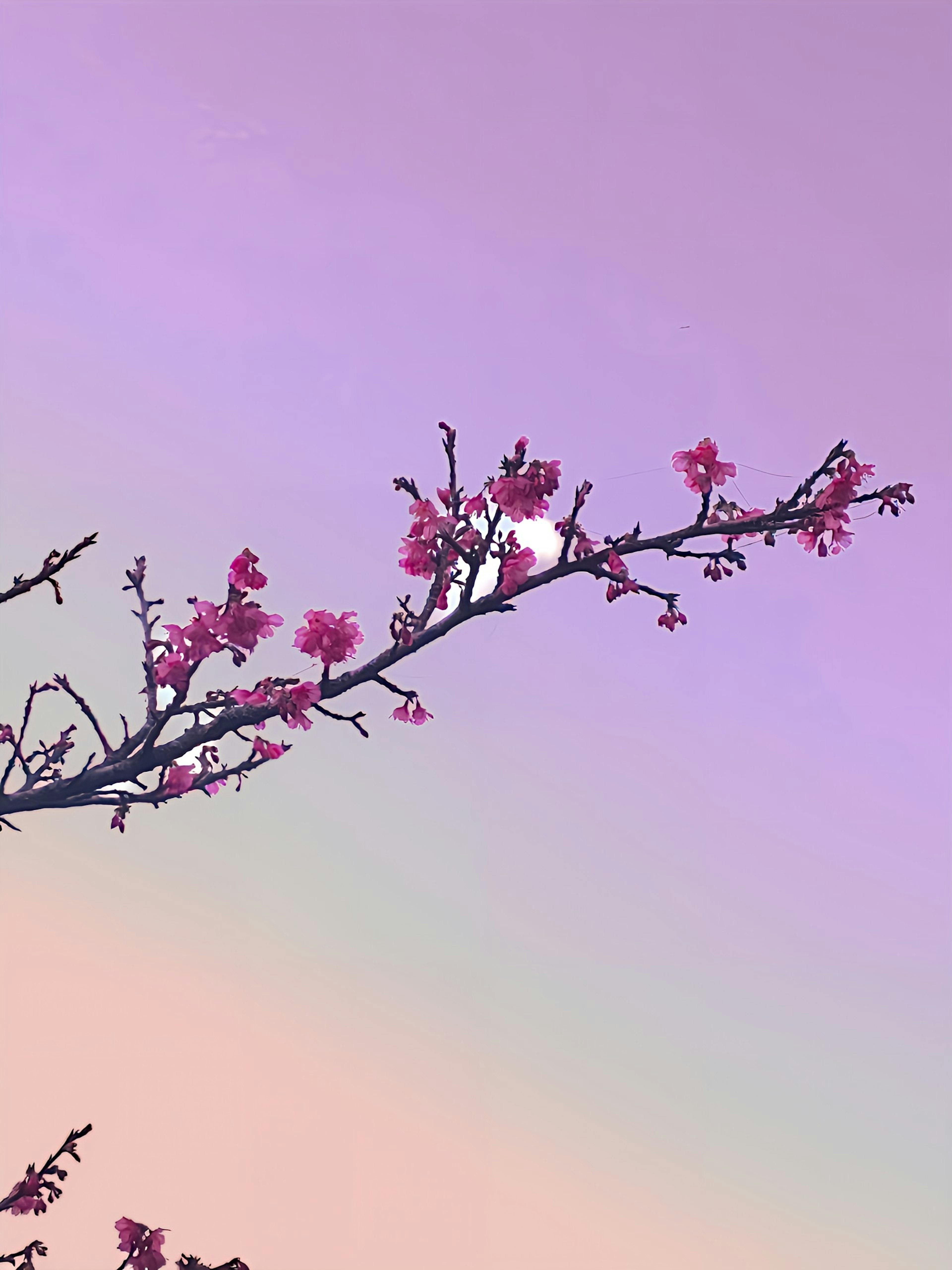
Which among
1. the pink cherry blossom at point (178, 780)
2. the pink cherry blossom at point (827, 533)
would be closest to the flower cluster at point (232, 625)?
the pink cherry blossom at point (178, 780)

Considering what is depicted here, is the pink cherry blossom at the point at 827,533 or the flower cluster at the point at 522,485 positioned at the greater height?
the pink cherry blossom at the point at 827,533

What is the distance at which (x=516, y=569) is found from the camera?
531cm

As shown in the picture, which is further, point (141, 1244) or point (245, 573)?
point (141, 1244)

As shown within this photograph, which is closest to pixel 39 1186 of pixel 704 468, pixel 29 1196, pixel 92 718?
pixel 29 1196

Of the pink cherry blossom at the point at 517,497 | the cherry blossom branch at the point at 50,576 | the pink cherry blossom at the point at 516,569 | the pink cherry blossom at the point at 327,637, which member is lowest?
the cherry blossom branch at the point at 50,576

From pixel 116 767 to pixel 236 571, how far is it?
1323 millimetres

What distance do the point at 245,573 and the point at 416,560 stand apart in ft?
3.51

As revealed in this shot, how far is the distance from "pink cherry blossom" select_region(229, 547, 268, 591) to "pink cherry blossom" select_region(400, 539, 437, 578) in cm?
94

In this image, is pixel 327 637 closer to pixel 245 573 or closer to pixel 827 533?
pixel 245 573

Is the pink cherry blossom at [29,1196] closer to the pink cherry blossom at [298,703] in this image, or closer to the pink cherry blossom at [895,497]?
the pink cherry blossom at [298,703]

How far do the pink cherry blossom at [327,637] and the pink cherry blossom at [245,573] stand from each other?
342 mm

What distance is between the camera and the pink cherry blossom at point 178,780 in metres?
5.55

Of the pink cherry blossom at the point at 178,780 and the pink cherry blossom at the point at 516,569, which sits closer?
the pink cherry blossom at the point at 516,569

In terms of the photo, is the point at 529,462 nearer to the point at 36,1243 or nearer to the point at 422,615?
the point at 422,615
